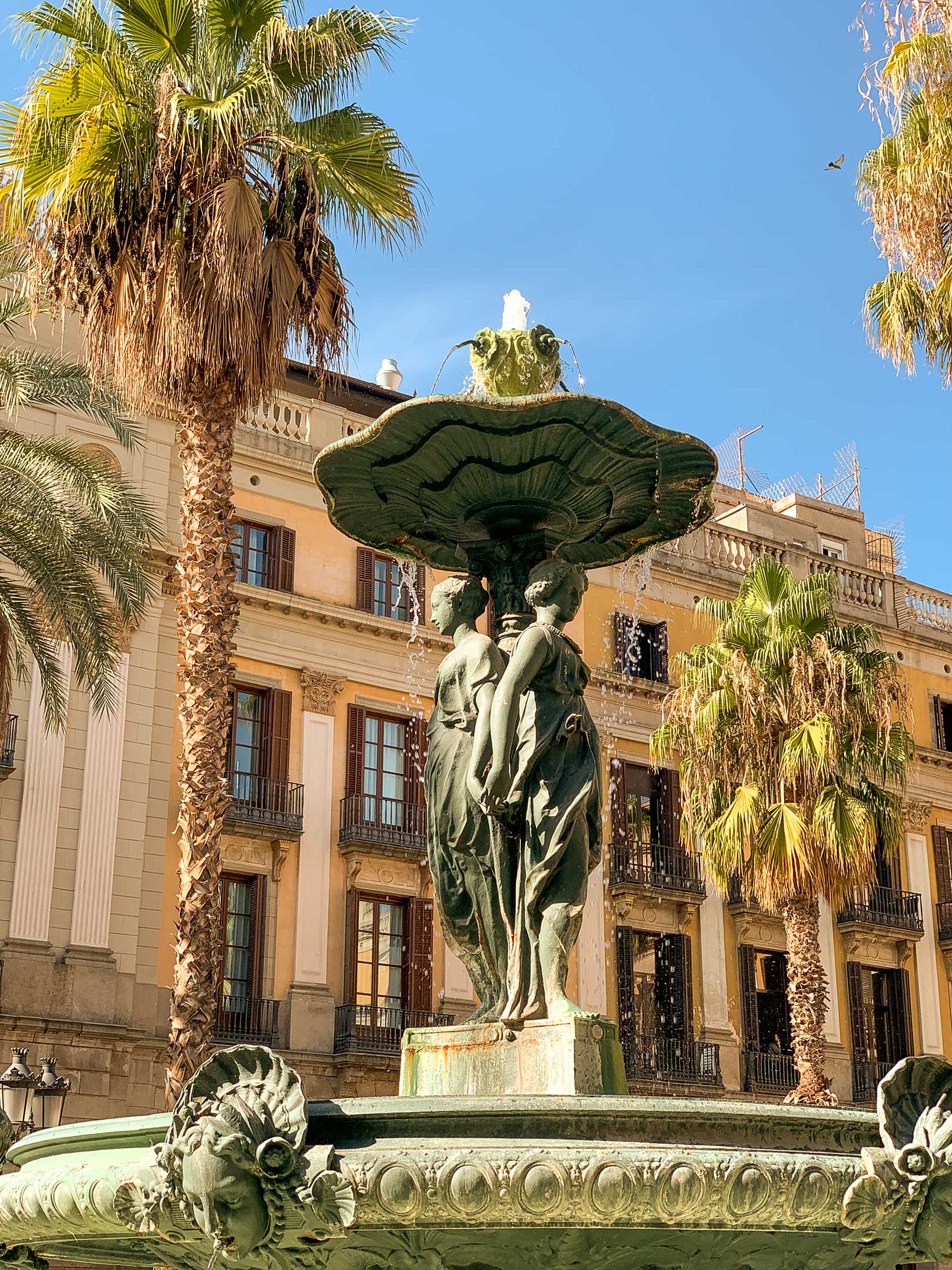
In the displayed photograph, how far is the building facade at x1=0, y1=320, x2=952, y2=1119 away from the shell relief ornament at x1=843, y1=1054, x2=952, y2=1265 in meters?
17.3

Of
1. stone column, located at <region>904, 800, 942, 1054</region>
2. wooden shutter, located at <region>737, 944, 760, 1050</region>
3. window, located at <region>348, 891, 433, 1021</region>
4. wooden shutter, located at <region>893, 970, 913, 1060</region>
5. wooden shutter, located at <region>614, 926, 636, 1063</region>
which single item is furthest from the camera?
stone column, located at <region>904, 800, 942, 1054</region>

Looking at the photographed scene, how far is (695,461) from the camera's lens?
6762 millimetres

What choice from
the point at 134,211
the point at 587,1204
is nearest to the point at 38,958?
the point at 134,211

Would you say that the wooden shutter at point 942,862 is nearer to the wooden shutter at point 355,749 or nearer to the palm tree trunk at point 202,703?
the wooden shutter at point 355,749

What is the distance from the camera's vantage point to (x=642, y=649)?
32.9 m

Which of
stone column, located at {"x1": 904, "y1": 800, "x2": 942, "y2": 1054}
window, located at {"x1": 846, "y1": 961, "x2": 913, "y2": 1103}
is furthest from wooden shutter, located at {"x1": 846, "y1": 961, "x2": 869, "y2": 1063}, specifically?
stone column, located at {"x1": 904, "y1": 800, "x2": 942, "y2": 1054}

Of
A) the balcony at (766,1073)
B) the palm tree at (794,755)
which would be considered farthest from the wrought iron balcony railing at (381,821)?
the balcony at (766,1073)

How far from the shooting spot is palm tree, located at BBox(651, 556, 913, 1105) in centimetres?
2162

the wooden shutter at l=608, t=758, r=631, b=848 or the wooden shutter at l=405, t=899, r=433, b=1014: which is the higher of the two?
the wooden shutter at l=608, t=758, r=631, b=848

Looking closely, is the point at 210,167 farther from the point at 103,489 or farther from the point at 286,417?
the point at 286,417

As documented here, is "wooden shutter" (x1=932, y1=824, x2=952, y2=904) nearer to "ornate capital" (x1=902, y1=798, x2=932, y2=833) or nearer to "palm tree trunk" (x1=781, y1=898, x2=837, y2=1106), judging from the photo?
"ornate capital" (x1=902, y1=798, x2=932, y2=833)

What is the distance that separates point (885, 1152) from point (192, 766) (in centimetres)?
1056

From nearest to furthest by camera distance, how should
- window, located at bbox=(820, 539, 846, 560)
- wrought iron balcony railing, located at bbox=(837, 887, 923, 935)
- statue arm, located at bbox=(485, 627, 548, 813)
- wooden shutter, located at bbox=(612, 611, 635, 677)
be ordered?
statue arm, located at bbox=(485, 627, 548, 813) → wooden shutter, located at bbox=(612, 611, 635, 677) → wrought iron balcony railing, located at bbox=(837, 887, 923, 935) → window, located at bbox=(820, 539, 846, 560)

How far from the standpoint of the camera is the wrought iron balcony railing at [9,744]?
77.8 ft
